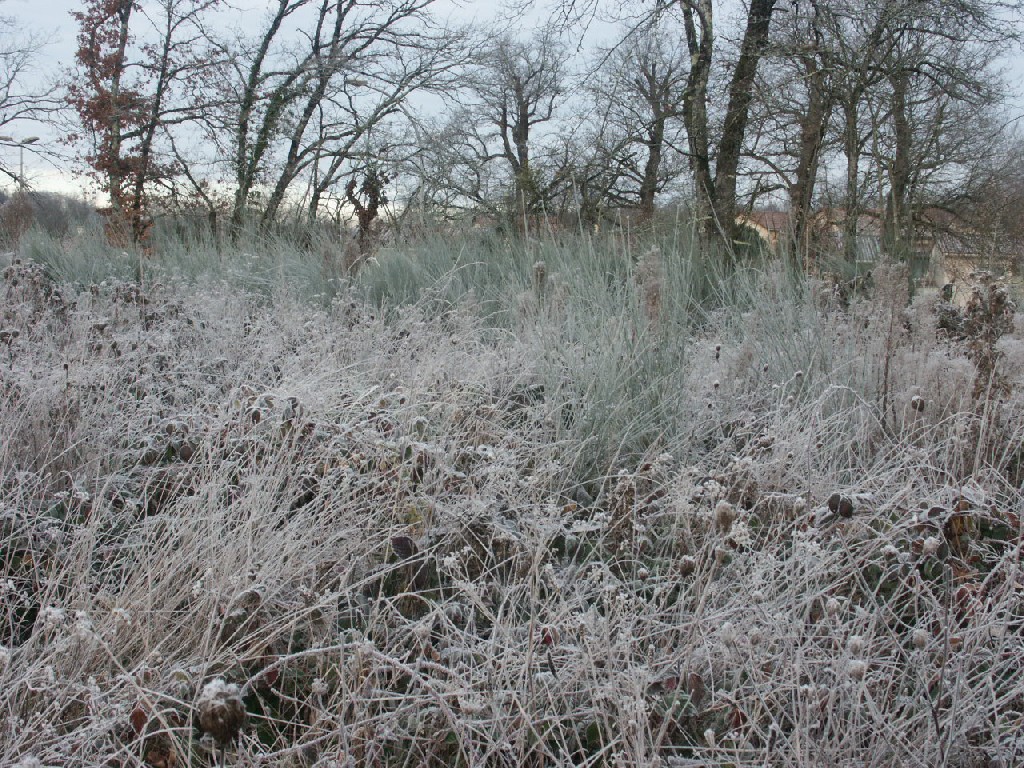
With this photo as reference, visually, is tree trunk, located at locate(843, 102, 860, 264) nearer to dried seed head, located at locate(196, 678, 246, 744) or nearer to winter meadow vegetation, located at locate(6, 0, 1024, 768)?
winter meadow vegetation, located at locate(6, 0, 1024, 768)

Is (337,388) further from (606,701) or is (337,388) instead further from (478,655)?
(606,701)

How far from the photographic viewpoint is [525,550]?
1.95m

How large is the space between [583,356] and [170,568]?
1.88 meters

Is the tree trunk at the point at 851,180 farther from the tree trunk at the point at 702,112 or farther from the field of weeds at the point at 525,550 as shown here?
the field of weeds at the point at 525,550

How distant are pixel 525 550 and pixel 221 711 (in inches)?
41.9

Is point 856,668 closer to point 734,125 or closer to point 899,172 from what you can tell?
point 734,125

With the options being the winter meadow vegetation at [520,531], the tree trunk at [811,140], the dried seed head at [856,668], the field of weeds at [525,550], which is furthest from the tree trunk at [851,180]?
the dried seed head at [856,668]

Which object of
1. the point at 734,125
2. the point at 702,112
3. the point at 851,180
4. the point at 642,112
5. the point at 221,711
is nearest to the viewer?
the point at 221,711

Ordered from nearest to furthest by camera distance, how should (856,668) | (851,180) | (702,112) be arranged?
(856,668), (851,180), (702,112)

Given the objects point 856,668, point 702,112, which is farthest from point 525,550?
point 702,112

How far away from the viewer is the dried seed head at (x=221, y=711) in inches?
38.1

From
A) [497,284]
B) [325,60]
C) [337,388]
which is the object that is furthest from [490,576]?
[325,60]

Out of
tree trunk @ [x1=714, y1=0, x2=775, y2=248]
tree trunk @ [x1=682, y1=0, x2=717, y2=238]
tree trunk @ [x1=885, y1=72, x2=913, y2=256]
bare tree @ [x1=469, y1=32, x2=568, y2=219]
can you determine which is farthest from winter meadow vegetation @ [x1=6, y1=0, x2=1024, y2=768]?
bare tree @ [x1=469, y1=32, x2=568, y2=219]

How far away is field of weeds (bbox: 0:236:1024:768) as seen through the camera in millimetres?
1352
